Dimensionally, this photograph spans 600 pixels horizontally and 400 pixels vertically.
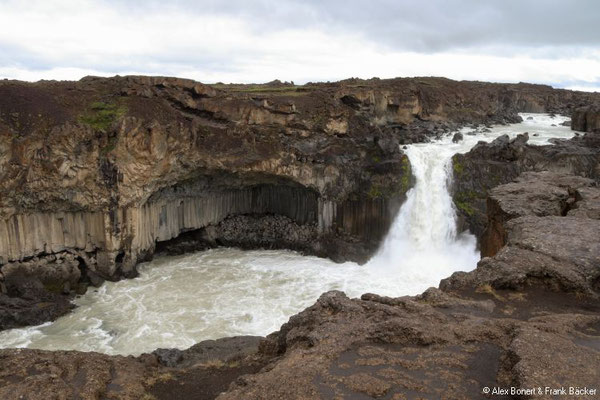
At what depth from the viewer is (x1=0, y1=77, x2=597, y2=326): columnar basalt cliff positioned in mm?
23766

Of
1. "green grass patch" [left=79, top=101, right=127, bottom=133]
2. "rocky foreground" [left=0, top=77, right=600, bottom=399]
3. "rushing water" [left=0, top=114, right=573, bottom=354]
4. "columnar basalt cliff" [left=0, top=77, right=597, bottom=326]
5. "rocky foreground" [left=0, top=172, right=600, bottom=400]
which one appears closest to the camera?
"rocky foreground" [left=0, top=172, right=600, bottom=400]

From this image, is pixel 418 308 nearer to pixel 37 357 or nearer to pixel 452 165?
pixel 37 357

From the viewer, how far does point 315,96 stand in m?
34.0

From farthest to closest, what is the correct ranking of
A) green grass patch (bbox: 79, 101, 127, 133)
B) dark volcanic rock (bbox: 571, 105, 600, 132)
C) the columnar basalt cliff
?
dark volcanic rock (bbox: 571, 105, 600, 132), green grass patch (bbox: 79, 101, 127, 133), the columnar basalt cliff

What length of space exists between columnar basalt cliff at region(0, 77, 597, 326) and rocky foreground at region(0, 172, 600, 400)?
12827 millimetres

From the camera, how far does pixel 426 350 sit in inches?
327

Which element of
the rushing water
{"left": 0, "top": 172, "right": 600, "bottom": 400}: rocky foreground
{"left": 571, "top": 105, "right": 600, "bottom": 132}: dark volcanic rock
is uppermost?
{"left": 571, "top": 105, "right": 600, "bottom": 132}: dark volcanic rock

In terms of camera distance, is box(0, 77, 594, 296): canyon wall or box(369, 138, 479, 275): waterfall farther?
box(369, 138, 479, 275): waterfall

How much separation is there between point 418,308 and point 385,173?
2146 cm

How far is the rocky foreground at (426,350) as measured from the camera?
7.29 m

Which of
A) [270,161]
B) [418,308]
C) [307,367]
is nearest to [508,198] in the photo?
[418,308]

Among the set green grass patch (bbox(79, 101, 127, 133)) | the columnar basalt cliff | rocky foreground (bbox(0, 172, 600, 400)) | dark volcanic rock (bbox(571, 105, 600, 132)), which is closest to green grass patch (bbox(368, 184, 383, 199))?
the columnar basalt cliff

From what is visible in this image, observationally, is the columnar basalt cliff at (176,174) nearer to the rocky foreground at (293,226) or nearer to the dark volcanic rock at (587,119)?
the rocky foreground at (293,226)

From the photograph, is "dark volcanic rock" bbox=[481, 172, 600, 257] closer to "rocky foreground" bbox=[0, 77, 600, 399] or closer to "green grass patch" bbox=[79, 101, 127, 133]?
"rocky foreground" bbox=[0, 77, 600, 399]
